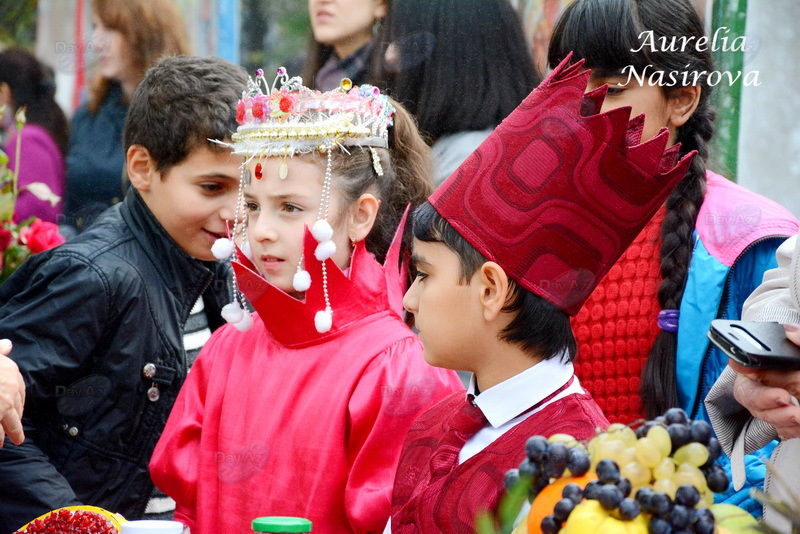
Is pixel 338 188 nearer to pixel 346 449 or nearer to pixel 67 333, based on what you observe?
pixel 346 449

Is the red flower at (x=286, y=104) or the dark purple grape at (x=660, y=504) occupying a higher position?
the dark purple grape at (x=660, y=504)

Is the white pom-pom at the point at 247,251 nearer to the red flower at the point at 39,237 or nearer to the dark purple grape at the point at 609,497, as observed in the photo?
the red flower at the point at 39,237

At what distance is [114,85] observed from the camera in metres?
4.25

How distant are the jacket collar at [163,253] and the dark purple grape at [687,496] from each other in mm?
1935

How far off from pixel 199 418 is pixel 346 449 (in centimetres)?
42

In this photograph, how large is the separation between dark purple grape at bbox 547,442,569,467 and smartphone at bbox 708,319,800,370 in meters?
0.45

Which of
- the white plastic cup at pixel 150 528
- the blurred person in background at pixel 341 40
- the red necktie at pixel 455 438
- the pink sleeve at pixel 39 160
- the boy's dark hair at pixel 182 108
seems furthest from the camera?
the pink sleeve at pixel 39 160

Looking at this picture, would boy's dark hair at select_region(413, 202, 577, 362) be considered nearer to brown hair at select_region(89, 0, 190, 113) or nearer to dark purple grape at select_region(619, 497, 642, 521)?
dark purple grape at select_region(619, 497, 642, 521)

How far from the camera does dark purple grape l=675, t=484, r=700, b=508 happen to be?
3.24ft

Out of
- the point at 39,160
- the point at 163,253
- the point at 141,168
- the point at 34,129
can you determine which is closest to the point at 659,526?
the point at 163,253

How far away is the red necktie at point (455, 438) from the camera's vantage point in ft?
5.79

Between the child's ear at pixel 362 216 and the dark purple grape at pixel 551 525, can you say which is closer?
the dark purple grape at pixel 551 525

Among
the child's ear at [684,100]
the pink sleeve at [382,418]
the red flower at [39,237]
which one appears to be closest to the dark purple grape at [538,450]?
the pink sleeve at [382,418]

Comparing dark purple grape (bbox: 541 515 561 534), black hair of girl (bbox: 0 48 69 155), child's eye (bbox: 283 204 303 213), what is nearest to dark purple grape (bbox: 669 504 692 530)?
dark purple grape (bbox: 541 515 561 534)
